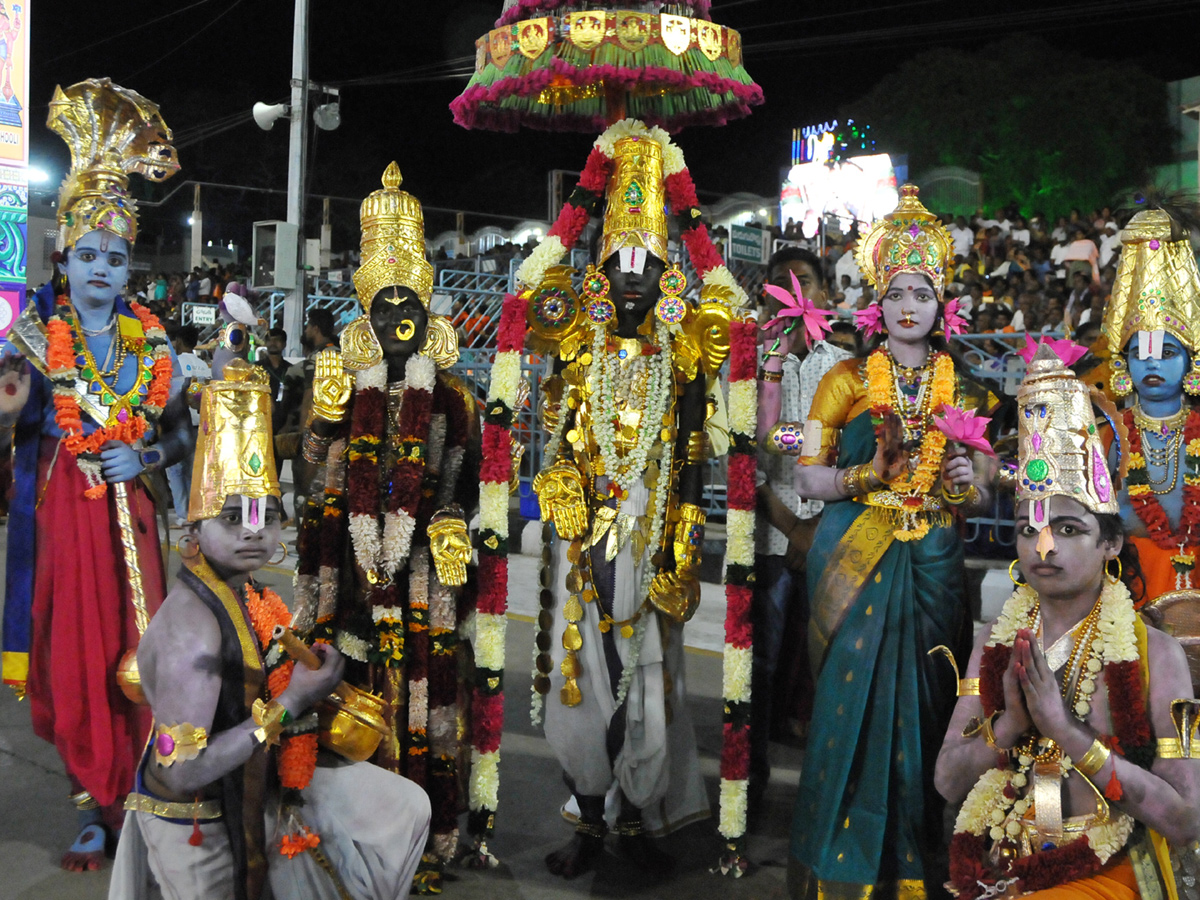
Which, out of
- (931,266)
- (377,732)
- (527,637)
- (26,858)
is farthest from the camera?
(527,637)

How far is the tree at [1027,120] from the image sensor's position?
2267 cm

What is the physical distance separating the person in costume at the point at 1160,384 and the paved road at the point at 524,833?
1727 millimetres

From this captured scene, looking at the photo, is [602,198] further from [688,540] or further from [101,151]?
[101,151]

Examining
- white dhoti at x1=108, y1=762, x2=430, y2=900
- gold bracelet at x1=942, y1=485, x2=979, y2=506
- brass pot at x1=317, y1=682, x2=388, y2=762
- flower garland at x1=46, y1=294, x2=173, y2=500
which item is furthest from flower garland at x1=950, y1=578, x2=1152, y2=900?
flower garland at x1=46, y1=294, x2=173, y2=500

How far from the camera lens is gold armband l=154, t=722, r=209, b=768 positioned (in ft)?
8.84

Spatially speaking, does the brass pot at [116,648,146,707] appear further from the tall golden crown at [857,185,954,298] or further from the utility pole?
the utility pole

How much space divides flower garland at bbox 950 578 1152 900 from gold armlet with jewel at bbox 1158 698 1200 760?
4 centimetres

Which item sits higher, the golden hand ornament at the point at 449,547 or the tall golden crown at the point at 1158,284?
the tall golden crown at the point at 1158,284

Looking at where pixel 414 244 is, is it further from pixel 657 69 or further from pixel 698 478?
pixel 698 478

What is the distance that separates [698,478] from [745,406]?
1.03 feet

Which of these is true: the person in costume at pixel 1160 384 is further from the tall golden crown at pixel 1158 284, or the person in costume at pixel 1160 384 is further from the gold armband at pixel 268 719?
the gold armband at pixel 268 719

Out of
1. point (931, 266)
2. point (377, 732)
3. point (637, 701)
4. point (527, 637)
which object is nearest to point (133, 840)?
point (377, 732)

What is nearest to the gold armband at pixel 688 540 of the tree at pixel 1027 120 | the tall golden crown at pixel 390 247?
the tall golden crown at pixel 390 247

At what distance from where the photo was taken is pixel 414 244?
431 cm
